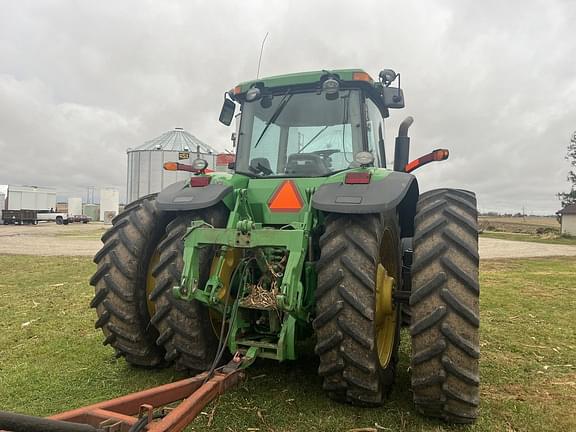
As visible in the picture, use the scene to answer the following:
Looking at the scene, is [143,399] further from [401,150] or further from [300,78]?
[401,150]

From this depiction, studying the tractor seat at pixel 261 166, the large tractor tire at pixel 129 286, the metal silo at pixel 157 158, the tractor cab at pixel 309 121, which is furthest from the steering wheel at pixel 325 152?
the metal silo at pixel 157 158

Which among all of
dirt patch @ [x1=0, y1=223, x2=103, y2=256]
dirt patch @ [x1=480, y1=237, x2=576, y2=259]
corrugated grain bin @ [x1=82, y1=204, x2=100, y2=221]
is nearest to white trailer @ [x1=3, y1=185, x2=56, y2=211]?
corrugated grain bin @ [x1=82, y1=204, x2=100, y2=221]

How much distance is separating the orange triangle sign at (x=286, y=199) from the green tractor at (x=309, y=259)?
0.01 metres

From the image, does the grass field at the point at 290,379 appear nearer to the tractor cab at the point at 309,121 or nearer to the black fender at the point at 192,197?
the black fender at the point at 192,197

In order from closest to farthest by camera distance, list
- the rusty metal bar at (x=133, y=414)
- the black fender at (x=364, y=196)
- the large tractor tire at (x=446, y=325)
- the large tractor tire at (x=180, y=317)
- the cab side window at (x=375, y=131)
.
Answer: the rusty metal bar at (x=133, y=414)
the large tractor tire at (x=446, y=325)
the black fender at (x=364, y=196)
the large tractor tire at (x=180, y=317)
the cab side window at (x=375, y=131)

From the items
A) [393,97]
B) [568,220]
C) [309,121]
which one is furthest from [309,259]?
[568,220]

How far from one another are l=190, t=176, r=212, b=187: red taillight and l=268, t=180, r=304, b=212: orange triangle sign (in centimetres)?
56

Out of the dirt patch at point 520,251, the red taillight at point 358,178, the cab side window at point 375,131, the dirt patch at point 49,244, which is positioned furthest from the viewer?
the dirt patch at point 520,251

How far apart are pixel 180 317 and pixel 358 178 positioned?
5.45ft

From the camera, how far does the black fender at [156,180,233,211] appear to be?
362cm

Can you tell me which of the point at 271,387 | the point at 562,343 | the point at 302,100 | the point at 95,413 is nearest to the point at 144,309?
the point at 271,387

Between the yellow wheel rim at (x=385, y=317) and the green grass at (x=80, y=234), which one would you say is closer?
the yellow wheel rim at (x=385, y=317)

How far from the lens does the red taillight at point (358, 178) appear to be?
333 centimetres

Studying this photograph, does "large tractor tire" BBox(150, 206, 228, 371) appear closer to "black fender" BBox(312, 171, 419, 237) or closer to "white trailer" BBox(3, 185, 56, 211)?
"black fender" BBox(312, 171, 419, 237)
